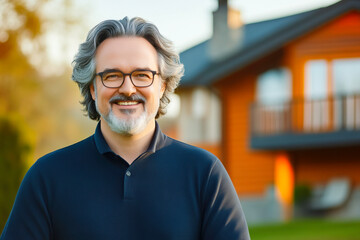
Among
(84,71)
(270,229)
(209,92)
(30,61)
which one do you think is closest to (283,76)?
(209,92)

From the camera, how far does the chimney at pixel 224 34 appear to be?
22.8m

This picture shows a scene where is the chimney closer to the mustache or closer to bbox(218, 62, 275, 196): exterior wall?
bbox(218, 62, 275, 196): exterior wall

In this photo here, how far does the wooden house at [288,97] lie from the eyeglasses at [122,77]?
16416mm

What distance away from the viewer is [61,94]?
123 ft

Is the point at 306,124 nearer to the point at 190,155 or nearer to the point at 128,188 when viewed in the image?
the point at 190,155

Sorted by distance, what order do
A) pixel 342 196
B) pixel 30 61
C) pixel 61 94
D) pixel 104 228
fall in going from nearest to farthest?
pixel 104 228 → pixel 342 196 → pixel 30 61 → pixel 61 94

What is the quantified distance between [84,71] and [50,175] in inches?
17.6

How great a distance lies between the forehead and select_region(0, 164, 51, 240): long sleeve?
527 millimetres

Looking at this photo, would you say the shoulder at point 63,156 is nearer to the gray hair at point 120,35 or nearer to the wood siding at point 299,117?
the gray hair at point 120,35

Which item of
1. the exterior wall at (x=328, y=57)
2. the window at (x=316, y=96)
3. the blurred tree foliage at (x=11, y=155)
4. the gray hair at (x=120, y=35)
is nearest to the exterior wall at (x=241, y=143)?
the exterior wall at (x=328, y=57)

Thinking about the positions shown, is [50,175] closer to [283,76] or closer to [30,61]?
[283,76]

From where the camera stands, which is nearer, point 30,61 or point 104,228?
point 104,228

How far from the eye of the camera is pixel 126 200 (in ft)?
8.84

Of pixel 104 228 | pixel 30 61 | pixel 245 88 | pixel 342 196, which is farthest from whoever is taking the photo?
pixel 30 61
